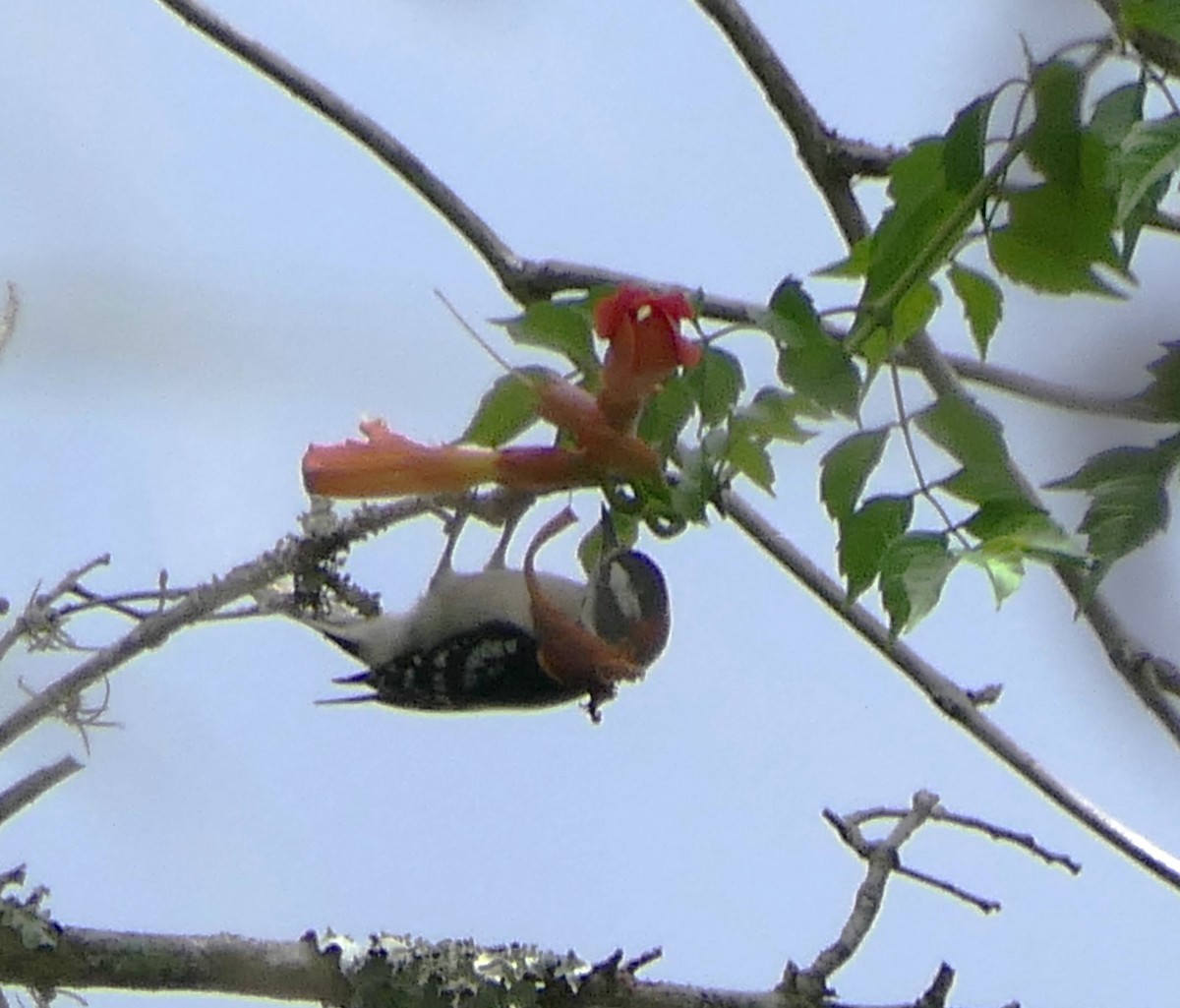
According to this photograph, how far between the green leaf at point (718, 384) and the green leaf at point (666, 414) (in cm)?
4

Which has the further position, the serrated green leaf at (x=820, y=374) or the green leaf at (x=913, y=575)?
the serrated green leaf at (x=820, y=374)

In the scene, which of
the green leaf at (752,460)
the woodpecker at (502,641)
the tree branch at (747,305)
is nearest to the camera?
the green leaf at (752,460)

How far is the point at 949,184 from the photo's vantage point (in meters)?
1.59

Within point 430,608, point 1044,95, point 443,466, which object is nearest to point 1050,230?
point 1044,95

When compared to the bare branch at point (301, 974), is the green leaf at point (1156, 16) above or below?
above

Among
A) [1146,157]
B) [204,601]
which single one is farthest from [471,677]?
[1146,157]

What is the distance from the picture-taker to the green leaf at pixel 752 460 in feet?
5.49

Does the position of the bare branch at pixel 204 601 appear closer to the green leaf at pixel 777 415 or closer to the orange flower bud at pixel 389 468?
the orange flower bud at pixel 389 468

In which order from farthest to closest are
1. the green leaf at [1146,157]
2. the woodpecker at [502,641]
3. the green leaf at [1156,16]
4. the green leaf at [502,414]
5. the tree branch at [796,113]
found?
the woodpecker at [502,641] → the tree branch at [796,113] → the green leaf at [502,414] → the green leaf at [1156,16] → the green leaf at [1146,157]

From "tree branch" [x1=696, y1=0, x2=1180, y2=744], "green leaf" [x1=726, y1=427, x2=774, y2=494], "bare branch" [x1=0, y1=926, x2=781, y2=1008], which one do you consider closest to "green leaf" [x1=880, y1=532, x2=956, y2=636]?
"green leaf" [x1=726, y1=427, x2=774, y2=494]

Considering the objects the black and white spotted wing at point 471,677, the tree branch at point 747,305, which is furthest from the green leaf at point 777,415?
the black and white spotted wing at point 471,677

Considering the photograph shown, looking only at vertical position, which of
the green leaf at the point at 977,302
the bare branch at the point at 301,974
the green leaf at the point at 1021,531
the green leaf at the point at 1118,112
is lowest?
the bare branch at the point at 301,974

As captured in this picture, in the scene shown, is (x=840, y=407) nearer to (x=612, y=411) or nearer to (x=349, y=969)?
(x=612, y=411)

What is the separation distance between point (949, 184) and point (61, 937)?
4.88 ft
